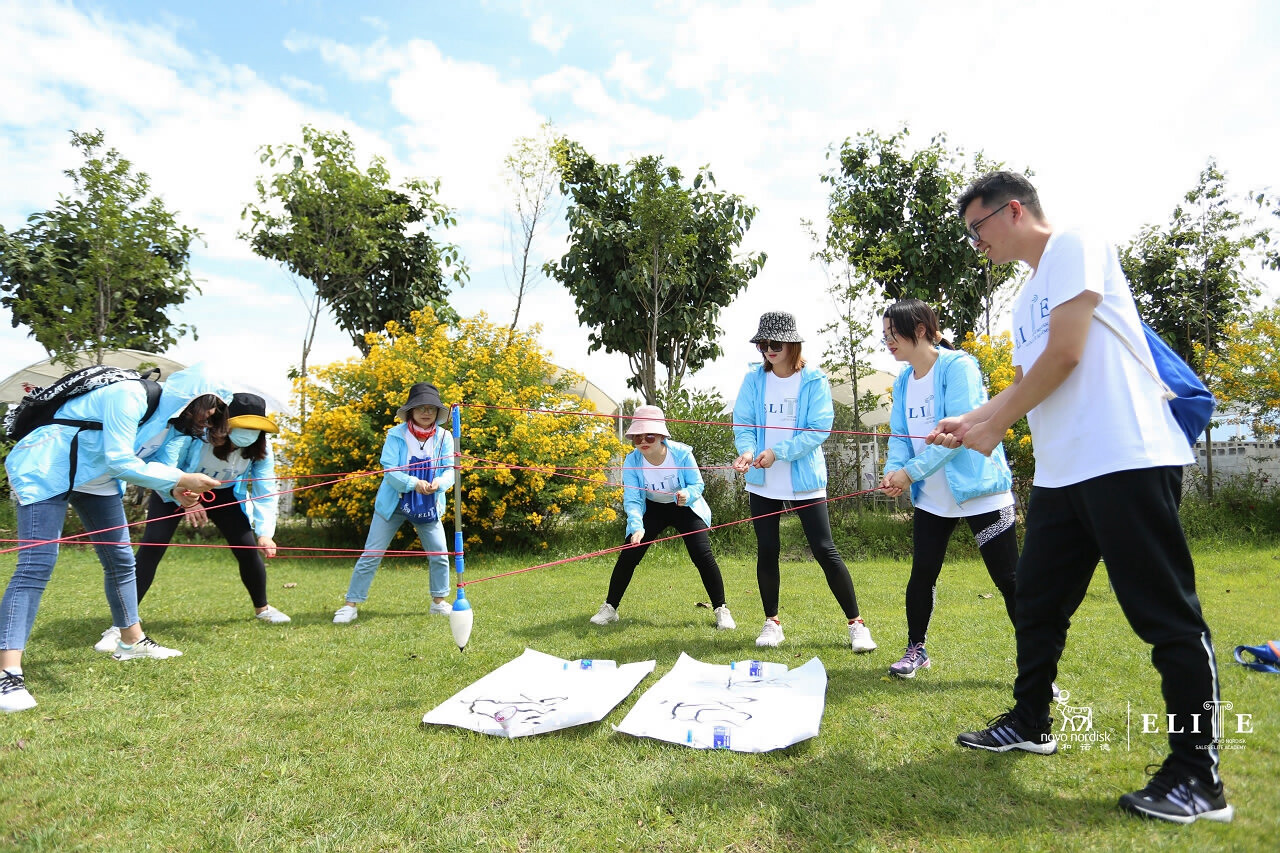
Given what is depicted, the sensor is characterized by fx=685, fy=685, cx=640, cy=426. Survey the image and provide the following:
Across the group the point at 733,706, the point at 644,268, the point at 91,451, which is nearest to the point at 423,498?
the point at 91,451

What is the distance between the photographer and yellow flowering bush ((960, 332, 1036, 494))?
9.45 m

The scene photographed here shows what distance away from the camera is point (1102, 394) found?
2178 mm

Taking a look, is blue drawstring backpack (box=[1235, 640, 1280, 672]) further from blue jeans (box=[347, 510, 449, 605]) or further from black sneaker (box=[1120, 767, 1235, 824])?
blue jeans (box=[347, 510, 449, 605])

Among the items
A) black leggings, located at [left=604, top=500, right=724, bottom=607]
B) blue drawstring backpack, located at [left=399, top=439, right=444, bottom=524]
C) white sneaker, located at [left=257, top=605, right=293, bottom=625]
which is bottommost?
white sneaker, located at [left=257, top=605, right=293, bottom=625]

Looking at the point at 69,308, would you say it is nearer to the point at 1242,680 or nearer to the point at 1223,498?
the point at 1242,680

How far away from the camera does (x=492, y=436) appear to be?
9.05m

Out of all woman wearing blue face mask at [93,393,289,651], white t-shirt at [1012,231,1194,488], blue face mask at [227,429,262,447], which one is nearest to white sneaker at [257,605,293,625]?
woman wearing blue face mask at [93,393,289,651]

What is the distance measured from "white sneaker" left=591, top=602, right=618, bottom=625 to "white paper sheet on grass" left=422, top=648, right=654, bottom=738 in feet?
3.24

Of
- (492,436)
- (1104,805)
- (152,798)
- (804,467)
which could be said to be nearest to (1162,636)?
(1104,805)

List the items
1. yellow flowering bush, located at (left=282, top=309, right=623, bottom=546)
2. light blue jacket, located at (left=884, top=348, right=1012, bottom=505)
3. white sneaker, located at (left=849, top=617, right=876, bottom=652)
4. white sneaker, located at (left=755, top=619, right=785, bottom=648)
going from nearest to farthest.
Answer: light blue jacket, located at (left=884, top=348, right=1012, bottom=505) → white sneaker, located at (left=849, top=617, right=876, bottom=652) → white sneaker, located at (left=755, top=619, right=785, bottom=648) → yellow flowering bush, located at (left=282, top=309, right=623, bottom=546)

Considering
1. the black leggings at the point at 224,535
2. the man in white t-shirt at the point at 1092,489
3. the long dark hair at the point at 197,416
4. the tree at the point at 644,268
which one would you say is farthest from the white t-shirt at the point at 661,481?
the tree at the point at 644,268

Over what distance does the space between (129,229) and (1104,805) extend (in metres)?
12.8

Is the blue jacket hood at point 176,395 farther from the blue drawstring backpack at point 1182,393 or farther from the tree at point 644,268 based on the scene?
the tree at point 644,268

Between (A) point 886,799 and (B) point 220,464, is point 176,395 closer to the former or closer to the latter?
(B) point 220,464
